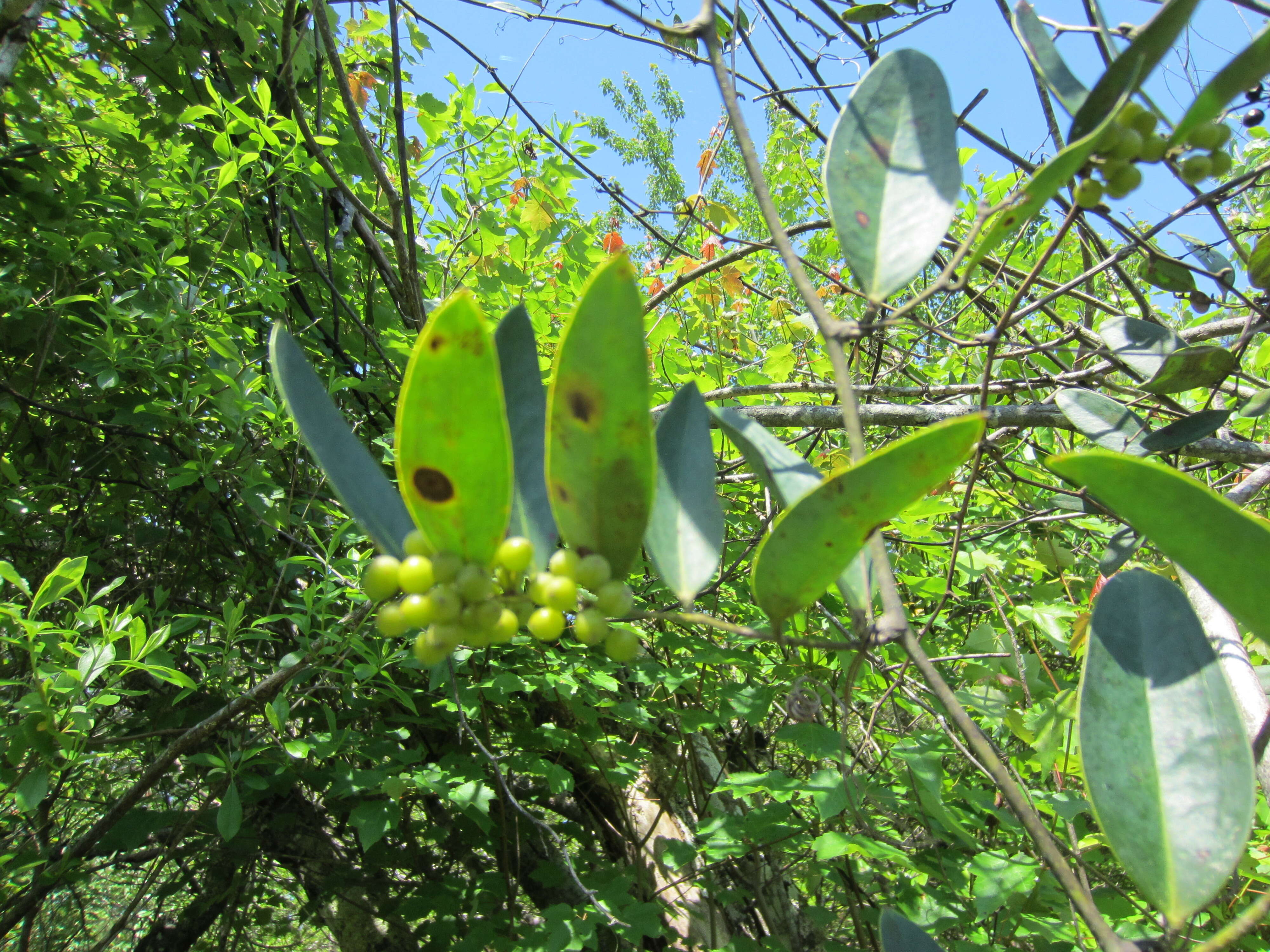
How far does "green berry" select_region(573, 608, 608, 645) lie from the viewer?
383 mm

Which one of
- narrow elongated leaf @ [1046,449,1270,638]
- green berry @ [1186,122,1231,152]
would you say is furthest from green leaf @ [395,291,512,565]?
green berry @ [1186,122,1231,152]

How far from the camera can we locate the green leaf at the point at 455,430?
296 mm

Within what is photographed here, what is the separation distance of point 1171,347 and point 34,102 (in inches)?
106

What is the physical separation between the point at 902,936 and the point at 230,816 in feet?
4.17

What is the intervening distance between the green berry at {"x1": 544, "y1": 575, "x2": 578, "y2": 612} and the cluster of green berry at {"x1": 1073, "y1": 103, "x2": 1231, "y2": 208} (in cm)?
40

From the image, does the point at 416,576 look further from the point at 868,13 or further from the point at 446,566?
the point at 868,13

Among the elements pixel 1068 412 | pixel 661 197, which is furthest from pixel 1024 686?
pixel 661 197

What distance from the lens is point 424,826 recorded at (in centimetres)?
201

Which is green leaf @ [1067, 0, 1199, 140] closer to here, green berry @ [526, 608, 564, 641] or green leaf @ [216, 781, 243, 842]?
green berry @ [526, 608, 564, 641]

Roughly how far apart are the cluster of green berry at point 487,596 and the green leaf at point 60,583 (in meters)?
1.13

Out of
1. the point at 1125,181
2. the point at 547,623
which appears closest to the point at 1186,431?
the point at 1125,181

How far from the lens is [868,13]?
1163mm

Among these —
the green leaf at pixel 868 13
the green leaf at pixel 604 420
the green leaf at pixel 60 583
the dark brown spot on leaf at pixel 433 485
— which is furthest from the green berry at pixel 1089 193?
the green leaf at pixel 60 583

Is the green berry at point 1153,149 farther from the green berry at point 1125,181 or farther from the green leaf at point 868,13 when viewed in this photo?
the green leaf at point 868,13
